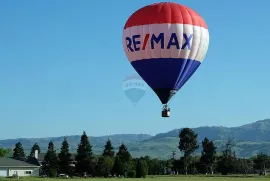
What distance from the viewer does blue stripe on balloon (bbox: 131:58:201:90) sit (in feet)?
129

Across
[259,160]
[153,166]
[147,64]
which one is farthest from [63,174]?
[147,64]

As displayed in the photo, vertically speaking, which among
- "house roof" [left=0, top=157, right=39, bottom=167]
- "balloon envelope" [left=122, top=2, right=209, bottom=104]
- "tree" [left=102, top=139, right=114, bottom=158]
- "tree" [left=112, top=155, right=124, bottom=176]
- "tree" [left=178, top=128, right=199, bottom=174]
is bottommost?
"tree" [left=112, top=155, right=124, bottom=176]

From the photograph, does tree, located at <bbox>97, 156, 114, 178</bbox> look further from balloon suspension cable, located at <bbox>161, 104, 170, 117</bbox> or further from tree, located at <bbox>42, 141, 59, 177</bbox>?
balloon suspension cable, located at <bbox>161, 104, 170, 117</bbox>

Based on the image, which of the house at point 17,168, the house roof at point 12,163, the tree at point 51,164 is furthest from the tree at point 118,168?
the house roof at point 12,163

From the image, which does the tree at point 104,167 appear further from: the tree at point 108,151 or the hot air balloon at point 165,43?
the hot air balloon at point 165,43

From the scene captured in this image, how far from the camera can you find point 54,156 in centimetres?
9831

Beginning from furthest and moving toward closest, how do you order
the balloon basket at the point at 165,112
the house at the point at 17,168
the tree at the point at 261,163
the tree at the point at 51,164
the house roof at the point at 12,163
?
the tree at the point at 261,163
the house roof at the point at 12,163
the house at the point at 17,168
the tree at the point at 51,164
the balloon basket at the point at 165,112

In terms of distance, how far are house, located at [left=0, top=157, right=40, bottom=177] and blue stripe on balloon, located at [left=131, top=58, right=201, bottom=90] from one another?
71.1 m

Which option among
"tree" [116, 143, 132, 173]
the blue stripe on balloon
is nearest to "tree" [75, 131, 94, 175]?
"tree" [116, 143, 132, 173]

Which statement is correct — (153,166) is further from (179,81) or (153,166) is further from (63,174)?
(179,81)

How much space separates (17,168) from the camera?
4240 inches

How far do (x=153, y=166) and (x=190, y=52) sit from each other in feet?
291

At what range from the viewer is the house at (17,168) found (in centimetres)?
10538

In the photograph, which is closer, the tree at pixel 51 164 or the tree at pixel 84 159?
the tree at pixel 51 164
